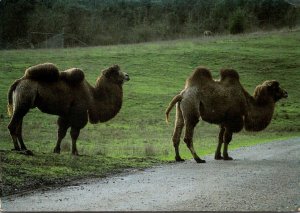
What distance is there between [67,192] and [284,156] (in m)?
2.79

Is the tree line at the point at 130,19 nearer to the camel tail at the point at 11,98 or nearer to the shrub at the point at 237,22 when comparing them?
the shrub at the point at 237,22

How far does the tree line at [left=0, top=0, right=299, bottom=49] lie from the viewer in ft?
23.4

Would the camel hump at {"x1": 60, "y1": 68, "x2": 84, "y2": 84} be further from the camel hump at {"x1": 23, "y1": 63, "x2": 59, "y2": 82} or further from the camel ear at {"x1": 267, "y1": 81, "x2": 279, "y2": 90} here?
the camel ear at {"x1": 267, "y1": 81, "x2": 279, "y2": 90}

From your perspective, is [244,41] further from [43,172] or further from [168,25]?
[43,172]

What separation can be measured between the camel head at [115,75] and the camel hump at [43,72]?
0.93 meters

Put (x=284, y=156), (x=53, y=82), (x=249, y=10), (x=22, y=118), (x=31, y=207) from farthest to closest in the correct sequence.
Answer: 1. (x=53, y=82)
2. (x=22, y=118)
3. (x=284, y=156)
4. (x=249, y=10)
5. (x=31, y=207)

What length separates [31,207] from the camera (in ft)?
20.3

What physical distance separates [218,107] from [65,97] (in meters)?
2.71

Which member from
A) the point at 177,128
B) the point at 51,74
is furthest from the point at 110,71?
the point at 177,128

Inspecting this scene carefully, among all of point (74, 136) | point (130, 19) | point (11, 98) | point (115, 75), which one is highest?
point (130, 19)

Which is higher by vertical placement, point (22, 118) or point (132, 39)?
point (132, 39)

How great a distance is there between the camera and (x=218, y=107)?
37.0 ft

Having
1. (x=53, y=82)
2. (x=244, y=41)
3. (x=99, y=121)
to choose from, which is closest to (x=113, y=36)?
(x=244, y=41)

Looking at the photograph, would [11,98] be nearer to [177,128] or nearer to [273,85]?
[177,128]
